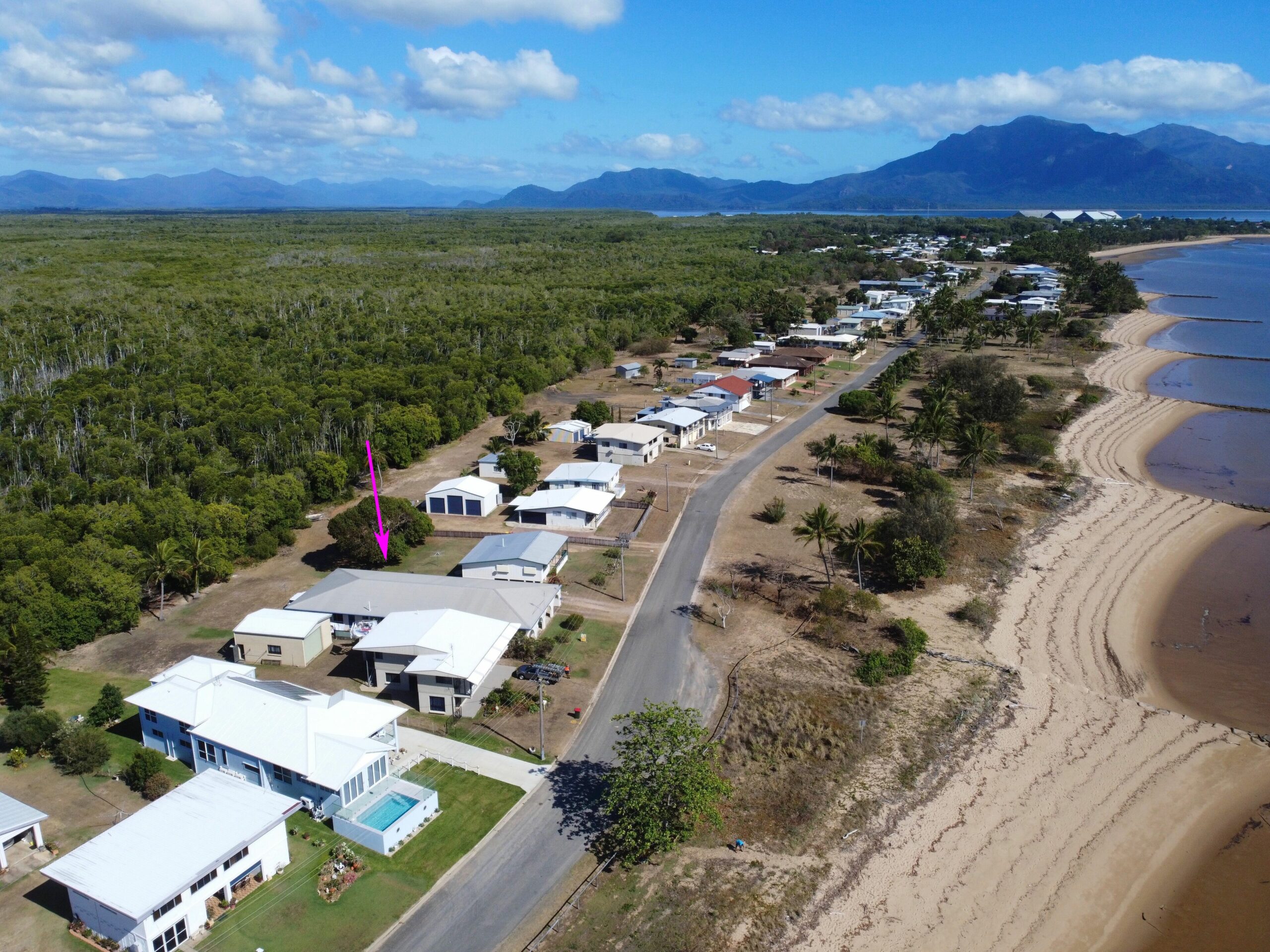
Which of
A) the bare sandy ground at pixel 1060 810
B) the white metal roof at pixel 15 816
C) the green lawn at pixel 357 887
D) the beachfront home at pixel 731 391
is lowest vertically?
the bare sandy ground at pixel 1060 810

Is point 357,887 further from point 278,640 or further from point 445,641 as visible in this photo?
point 278,640

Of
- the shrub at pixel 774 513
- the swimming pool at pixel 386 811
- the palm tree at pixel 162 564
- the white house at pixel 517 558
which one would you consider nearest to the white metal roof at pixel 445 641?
the swimming pool at pixel 386 811

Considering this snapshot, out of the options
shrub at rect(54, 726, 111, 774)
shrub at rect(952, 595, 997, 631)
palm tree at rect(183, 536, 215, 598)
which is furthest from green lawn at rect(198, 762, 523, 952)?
shrub at rect(952, 595, 997, 631)

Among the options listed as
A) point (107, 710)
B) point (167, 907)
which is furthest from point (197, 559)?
point (167, 907)

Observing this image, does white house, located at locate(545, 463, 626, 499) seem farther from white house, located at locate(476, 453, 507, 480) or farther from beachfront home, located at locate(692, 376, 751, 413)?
beachfront home, located at locate(692, 376, 751, 413)

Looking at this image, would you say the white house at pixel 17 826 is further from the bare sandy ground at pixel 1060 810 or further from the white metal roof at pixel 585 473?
the white metal roof at pixel 585 473

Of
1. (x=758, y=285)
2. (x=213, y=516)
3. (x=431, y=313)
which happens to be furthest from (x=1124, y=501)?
(x=758, y=285)
